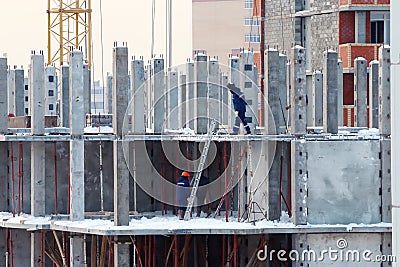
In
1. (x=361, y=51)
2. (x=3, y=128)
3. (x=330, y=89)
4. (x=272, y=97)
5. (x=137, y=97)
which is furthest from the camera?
(x=361, y=51)

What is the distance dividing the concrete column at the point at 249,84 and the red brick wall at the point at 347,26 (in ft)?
48.5

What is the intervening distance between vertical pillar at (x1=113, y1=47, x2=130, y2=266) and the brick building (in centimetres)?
1792

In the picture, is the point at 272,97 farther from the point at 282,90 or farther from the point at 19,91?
the point at 19,91

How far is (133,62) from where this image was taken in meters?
25.0

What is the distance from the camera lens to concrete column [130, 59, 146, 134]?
24.8m

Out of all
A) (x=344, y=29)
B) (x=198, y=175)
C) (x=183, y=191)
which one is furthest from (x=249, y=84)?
(x=344, y=29)

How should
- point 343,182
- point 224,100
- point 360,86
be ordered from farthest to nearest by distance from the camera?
point 360,86
point 224,100
point 343,182

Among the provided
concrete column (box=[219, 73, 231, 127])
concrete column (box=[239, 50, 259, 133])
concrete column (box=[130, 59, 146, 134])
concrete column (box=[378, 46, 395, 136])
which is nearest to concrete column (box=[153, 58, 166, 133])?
concrete column (box=[130, 59, 146, 134])

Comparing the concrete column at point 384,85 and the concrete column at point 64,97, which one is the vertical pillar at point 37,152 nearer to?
the concrete column at point 64,97

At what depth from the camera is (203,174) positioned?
2572 cm

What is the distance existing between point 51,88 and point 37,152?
4.89 metres

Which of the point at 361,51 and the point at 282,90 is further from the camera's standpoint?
the point at 361,51

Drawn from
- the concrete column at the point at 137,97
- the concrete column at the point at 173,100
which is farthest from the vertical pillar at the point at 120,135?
the concrete column at the point at 173,100

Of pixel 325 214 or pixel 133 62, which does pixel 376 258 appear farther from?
pixel 133 62
